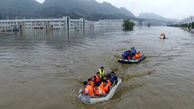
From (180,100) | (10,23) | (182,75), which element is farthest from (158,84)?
(10,23)

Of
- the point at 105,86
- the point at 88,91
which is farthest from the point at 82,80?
the point at 88,91

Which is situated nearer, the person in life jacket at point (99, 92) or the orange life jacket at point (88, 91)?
the orange life jacket at point (88, 91)

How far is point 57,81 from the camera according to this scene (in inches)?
514

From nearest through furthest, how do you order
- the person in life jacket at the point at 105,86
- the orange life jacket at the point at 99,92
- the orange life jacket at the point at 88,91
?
the orange life jacket at the point at 88,91 < the orange life jacket at the point at 99,92 < the person in life jacket at the point at 105,86

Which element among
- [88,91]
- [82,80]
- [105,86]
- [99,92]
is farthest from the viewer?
[82,80]

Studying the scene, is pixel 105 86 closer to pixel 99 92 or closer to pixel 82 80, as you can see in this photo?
pixel 99 92

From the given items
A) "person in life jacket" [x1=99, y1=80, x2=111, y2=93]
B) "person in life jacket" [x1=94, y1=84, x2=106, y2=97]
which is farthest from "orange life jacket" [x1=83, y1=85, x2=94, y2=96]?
"person in life jacket" [x1=99, y1=80, x2=111, y2=93]

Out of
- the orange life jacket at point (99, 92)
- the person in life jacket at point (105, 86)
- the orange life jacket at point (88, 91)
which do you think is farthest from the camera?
the person in life jacket at point (105, 86)

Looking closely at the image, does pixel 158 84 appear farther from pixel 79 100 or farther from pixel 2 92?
pixel 2 92

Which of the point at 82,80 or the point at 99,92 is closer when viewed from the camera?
the point at 99,92

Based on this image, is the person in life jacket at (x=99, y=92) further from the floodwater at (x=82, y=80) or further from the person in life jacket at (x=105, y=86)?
the floodwater at (x=82, y=80)

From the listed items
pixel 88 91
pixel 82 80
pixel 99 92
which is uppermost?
pixel 88 91

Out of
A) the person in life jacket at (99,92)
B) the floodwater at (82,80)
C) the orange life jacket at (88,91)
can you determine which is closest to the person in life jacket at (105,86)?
the person in life jacket at (99,92)

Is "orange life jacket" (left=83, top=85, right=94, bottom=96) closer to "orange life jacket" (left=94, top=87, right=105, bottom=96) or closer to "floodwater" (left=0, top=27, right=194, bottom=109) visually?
"orange life jacket" (left=94, top=87, right=105, bottom=96)
